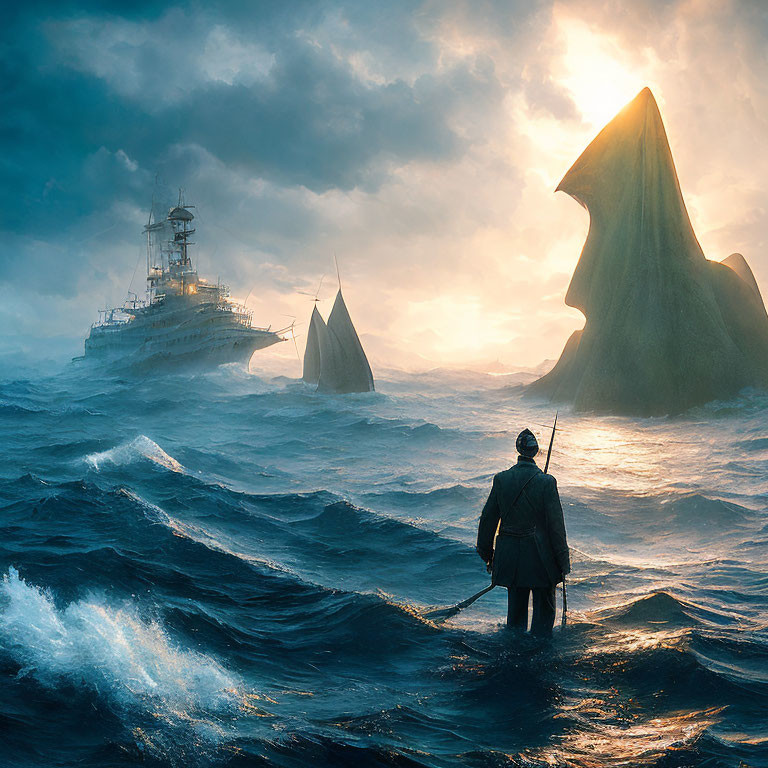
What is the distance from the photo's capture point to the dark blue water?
4242 millimetres

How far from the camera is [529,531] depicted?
6188 mm

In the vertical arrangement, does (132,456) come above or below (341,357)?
below

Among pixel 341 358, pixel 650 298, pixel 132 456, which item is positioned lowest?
pixel 132 456

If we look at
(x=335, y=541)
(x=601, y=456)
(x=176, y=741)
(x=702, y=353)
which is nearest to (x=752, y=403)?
(x=702, y=353)

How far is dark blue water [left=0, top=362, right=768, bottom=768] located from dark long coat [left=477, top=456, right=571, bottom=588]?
0.68 meters

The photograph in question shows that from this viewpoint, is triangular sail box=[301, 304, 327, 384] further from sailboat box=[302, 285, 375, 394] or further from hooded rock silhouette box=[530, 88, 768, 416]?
hooded rock silhouette box=[530, 88, 768, 416]

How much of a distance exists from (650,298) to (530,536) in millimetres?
34709

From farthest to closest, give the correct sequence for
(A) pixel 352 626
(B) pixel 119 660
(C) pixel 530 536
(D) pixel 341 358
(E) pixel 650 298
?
1. (D) pixel 341 358
2. (E) pixel 650 298
3. (A) pixel 352 626
4. (C) pixel 530 536
5. (B) pixel 119 660

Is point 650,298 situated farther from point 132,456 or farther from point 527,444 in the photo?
point 527,444

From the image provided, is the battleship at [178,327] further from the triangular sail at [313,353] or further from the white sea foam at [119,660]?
the white sea foam at [119,660]

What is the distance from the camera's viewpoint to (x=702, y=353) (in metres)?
35.5

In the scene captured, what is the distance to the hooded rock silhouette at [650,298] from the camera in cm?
3572

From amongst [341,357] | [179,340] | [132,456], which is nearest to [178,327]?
[179,340]

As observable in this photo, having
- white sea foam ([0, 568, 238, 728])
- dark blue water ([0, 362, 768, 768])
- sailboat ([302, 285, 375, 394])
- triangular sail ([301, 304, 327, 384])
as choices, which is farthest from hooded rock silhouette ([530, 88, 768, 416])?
white sea foam ([0, 568, 238, 728])
